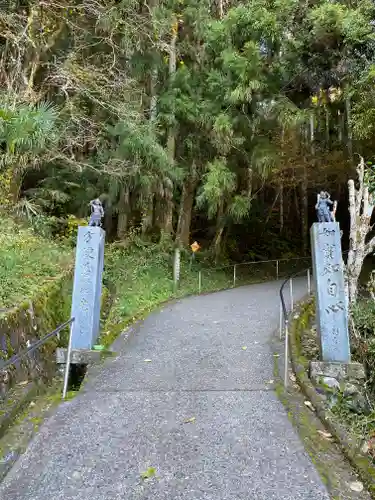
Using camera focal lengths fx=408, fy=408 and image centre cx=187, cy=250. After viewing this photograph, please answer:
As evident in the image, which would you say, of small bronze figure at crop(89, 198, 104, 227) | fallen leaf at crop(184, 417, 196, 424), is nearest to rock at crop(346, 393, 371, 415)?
fallen leaf at crop(184, 417, 196, 424)

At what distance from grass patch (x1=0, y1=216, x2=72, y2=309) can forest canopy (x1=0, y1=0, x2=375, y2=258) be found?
4.71 ft

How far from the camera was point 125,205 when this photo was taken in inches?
460

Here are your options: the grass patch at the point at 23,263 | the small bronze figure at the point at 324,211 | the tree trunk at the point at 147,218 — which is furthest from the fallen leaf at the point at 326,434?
the tree trunk at the point at 147,218

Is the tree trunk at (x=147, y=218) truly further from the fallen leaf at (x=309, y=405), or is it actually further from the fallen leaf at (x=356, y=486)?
the fallen leaf at (x=356, y=486)

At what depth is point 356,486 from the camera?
2.72 meters

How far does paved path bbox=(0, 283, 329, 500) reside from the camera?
2.63m

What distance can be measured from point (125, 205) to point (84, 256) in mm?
6576

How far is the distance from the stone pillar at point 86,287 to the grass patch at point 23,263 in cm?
56

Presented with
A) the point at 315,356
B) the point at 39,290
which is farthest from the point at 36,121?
the point at 315,356

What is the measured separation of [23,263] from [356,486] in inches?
199

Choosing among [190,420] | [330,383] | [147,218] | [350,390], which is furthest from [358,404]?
[147,218]

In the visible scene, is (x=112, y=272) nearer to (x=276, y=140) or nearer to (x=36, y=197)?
(x=36, y=197)

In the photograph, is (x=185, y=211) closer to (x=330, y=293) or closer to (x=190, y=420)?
(x=330, y=293)

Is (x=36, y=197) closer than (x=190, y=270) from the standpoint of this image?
Yes
